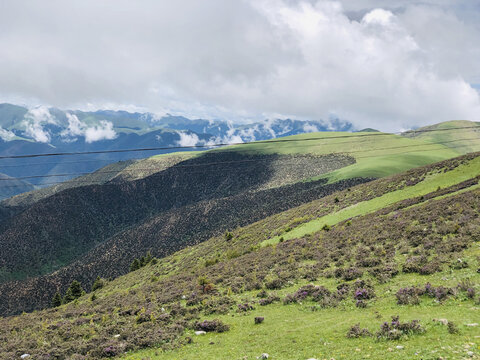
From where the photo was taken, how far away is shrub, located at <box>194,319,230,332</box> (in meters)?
16.3

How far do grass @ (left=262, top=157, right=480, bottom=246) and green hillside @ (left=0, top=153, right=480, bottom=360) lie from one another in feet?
37.6

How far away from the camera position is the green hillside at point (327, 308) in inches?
461

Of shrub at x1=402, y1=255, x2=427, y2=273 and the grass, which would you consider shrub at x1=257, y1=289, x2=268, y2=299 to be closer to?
shrub at x1=402, y1=255, x2=427, y2=273

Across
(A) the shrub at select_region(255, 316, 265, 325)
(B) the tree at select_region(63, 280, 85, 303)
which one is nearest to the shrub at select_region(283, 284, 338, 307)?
(A) the shrub at select_region(255, 316, 265, 325)

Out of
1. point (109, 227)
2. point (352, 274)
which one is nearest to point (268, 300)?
point (352, 274)

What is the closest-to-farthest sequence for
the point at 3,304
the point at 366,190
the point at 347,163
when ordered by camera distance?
the point at 366,190 < the point at 3,304 < the point at 347,163

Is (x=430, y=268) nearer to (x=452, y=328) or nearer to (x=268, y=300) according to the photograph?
(x=452, y=328)

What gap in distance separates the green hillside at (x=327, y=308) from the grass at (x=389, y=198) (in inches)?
451

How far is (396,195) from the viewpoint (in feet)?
153

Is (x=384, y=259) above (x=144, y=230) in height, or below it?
above

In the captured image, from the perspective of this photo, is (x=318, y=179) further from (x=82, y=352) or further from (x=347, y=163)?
(x=82, y=352)

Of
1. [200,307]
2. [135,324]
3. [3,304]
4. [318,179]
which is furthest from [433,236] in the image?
[318,179]

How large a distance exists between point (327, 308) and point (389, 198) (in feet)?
114

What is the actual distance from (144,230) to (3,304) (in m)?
56.6
